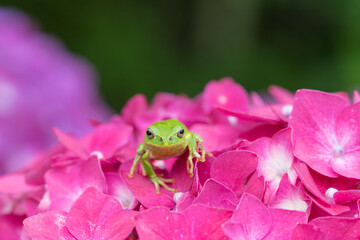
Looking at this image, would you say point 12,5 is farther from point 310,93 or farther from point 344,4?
point 310,93

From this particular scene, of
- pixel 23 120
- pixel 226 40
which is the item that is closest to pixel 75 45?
pixel 226 40

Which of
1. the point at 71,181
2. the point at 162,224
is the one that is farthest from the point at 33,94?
the point at 162,224

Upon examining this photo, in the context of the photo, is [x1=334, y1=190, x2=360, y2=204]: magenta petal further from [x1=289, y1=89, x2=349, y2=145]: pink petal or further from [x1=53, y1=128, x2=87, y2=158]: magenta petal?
→ [x1=53, y1=128, x2=87, y2=158]: magenta petal

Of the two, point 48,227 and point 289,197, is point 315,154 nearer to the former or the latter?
point 289,197

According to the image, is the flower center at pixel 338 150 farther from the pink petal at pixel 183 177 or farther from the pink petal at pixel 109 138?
the pink petal at pixel 109 138

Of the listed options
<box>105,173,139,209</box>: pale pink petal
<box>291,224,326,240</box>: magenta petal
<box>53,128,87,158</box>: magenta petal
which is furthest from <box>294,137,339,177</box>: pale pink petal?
<box>53,128,87,158</box>: magenta petal
